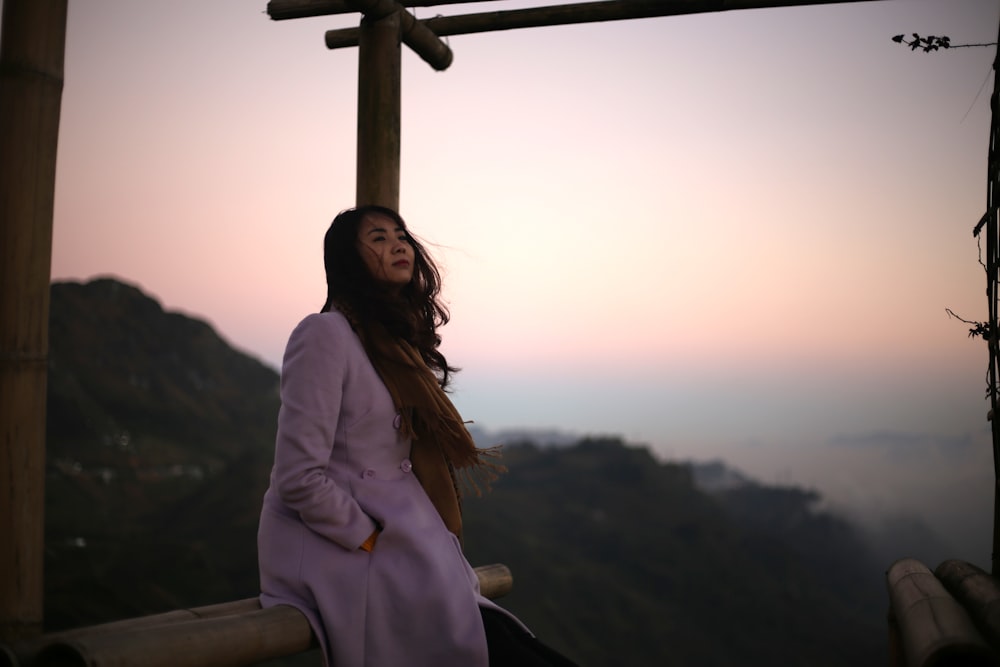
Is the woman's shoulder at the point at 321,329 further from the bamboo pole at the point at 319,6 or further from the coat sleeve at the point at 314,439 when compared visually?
the bamboo pole at the point at 319,6

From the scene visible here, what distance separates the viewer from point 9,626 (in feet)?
7.00

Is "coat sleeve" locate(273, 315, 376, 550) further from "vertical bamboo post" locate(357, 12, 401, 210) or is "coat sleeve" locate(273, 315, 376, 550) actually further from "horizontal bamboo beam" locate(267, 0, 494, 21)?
"horizontal bamboo beam" locate(267, 0, 494, 21)

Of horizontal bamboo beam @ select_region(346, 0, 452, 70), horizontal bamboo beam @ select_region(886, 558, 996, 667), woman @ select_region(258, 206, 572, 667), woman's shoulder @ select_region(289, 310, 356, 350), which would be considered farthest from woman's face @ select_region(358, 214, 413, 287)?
horizontal bamboo beam @ select_region(886, 558, 996, 667)

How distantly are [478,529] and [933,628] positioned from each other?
53139mm

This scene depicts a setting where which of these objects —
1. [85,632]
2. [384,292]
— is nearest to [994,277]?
[384,292]

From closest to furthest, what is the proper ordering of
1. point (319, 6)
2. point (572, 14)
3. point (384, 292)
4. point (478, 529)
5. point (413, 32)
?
point (384, 292) → point (319, 6) → point (572, 14) → point (413, 32) → point (478, 529)

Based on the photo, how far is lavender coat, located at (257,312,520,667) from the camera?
7.58ft

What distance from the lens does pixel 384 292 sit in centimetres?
271

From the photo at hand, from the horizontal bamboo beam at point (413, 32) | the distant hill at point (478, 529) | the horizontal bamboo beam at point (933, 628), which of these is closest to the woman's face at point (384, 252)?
the horizontal bamboo beam at point (413, 32)

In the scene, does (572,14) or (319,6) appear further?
(572,14)

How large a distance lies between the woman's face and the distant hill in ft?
55.8

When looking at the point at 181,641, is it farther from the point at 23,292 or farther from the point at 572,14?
the point at 572,14

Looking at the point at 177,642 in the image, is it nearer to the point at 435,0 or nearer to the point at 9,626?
the point at 9,626

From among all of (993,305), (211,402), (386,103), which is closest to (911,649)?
(993,305)
